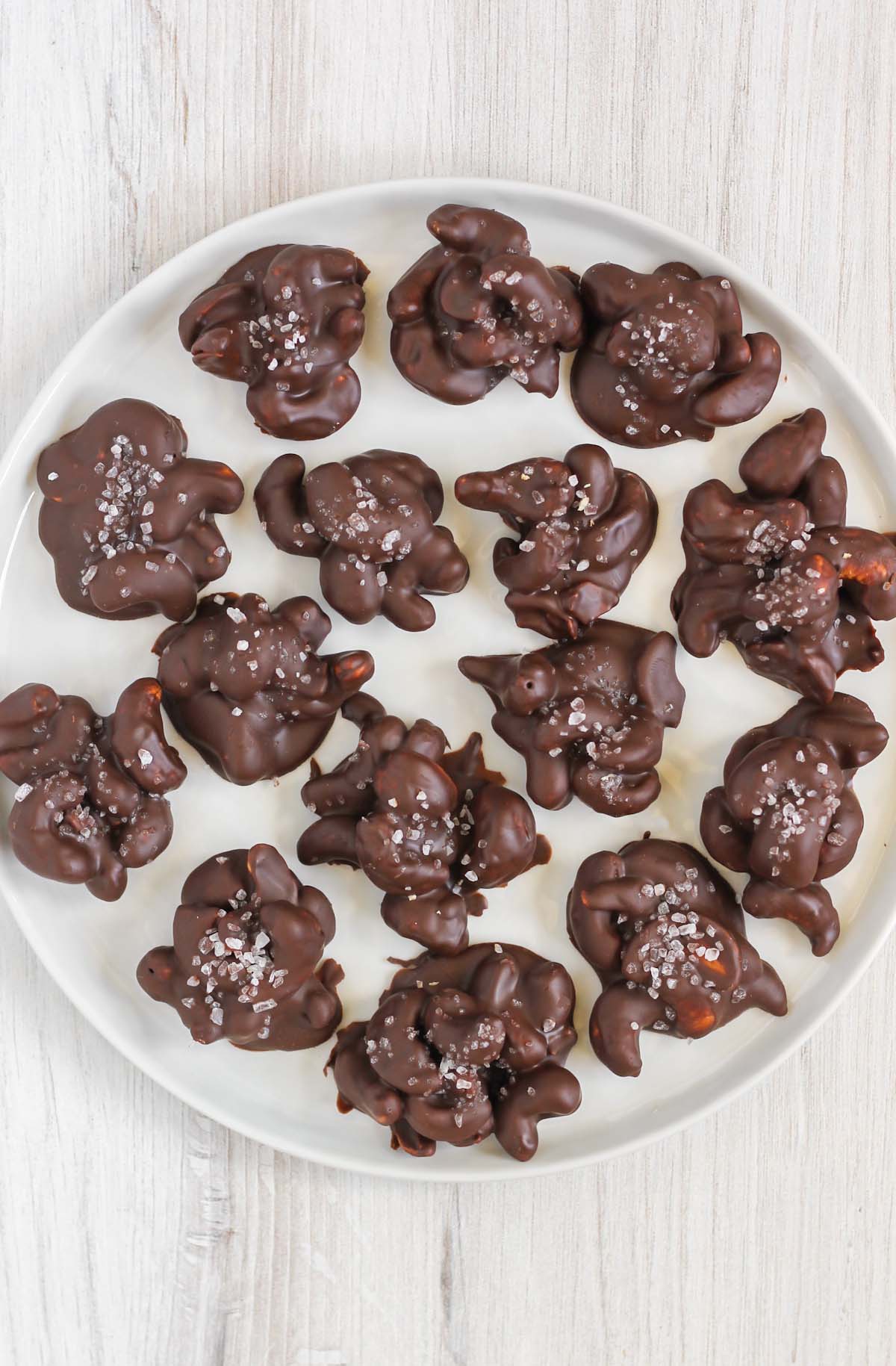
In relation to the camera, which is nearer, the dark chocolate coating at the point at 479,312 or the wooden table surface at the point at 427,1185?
the dark chocolate coating at the point at 479,312

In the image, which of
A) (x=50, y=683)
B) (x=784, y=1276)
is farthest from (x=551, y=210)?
(x=784, y=1276)

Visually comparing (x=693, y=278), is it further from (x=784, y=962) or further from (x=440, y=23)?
(x=784, y=962)

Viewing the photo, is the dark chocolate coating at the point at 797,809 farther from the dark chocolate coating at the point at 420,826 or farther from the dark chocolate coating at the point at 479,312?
the dark chocolate coating at the point at 479,312

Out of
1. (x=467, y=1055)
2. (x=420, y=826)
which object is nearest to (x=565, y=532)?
(x=420, y=826)

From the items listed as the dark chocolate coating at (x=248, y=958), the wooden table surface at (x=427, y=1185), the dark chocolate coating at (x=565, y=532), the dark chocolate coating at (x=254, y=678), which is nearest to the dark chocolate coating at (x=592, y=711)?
the dark chocolate coating at (x=565, y=532)

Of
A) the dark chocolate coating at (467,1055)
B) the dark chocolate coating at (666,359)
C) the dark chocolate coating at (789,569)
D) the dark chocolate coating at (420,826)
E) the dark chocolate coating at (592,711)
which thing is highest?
the dark chocolate coating at (666,359)

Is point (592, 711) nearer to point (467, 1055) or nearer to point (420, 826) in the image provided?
point (420, 826)
